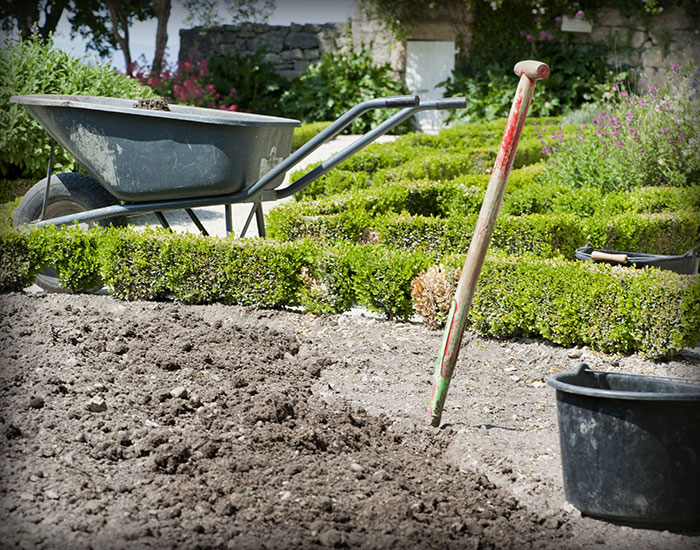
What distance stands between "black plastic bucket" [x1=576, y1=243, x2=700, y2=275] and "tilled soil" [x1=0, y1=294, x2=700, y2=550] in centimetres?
69

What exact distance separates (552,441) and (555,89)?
1389 centimetres

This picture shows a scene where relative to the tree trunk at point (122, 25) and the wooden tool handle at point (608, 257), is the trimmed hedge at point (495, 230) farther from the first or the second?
the tree trunk at point (122, 25)

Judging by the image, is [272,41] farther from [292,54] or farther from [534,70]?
[534,70]

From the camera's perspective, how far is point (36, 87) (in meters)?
7.57

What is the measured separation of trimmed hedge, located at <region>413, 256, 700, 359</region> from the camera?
3.69 m

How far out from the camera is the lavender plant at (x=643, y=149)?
7.20 meters

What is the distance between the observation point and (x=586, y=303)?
388 cm

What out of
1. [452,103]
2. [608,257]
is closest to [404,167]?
[452,103]

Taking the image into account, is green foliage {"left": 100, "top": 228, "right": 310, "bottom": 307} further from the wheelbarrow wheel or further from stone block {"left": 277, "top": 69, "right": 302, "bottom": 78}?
stone block {"left": 277, "top": 69, "right": 302, "bottom": 78}

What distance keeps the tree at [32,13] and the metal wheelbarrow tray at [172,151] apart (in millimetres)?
11878

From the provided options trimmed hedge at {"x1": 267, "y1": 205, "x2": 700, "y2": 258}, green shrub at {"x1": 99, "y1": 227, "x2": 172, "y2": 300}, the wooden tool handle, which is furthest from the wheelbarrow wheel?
the wooden tool handle

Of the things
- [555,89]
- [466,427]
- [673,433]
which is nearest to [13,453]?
[466,427]

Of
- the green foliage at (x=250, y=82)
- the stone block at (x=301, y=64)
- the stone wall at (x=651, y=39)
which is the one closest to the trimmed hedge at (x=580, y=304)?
the green foliage at (x=250, y=82)

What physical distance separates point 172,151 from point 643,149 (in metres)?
4.86
